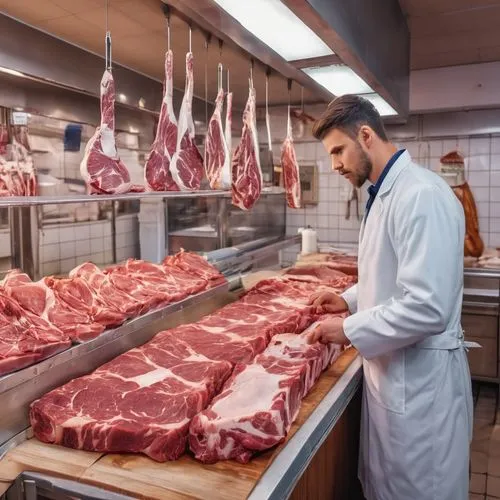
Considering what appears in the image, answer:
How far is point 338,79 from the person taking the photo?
3.09 meters

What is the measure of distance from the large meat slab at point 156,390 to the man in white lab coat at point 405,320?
0.45 m

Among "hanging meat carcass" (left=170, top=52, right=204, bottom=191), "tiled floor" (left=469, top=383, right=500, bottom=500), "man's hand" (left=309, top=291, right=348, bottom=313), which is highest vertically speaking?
"hanging meat carcass" (left=170, top=52, right=204, bottom=191)

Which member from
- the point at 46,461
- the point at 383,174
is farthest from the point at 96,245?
the point at 46,461

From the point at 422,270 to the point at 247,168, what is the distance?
1716 mm

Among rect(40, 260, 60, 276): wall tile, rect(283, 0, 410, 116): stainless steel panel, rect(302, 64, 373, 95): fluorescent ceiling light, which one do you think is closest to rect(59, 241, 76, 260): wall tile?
rect(40, 260, 60, 276): wall tile

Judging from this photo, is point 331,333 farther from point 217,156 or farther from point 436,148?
point 436,148

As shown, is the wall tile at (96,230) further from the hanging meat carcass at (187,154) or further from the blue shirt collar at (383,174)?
the blue shirt collar at (383,174)

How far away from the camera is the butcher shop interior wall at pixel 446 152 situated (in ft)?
18.3

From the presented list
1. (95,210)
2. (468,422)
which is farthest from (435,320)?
(95,210)

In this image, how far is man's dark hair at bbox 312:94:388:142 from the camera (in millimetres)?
2143

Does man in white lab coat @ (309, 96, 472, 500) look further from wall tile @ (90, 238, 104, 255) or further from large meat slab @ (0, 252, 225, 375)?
wall tile @ (90, 238, 104, 255)

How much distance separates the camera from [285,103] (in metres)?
5.73

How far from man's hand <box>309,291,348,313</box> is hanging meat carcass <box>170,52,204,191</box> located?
868mm

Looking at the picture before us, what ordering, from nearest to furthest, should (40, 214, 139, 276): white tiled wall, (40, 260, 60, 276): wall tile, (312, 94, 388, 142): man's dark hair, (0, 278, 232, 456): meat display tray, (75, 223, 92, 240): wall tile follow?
1. (0, 278, 232, 456): meat display tray
2. (312, 94, 388, 142): man's dark hair
3. (40, 260, 60, 276): wall tile
4. (40, 214, 139, 276): white tiled wall
5. (75, 223, 92, 240): wall tile
